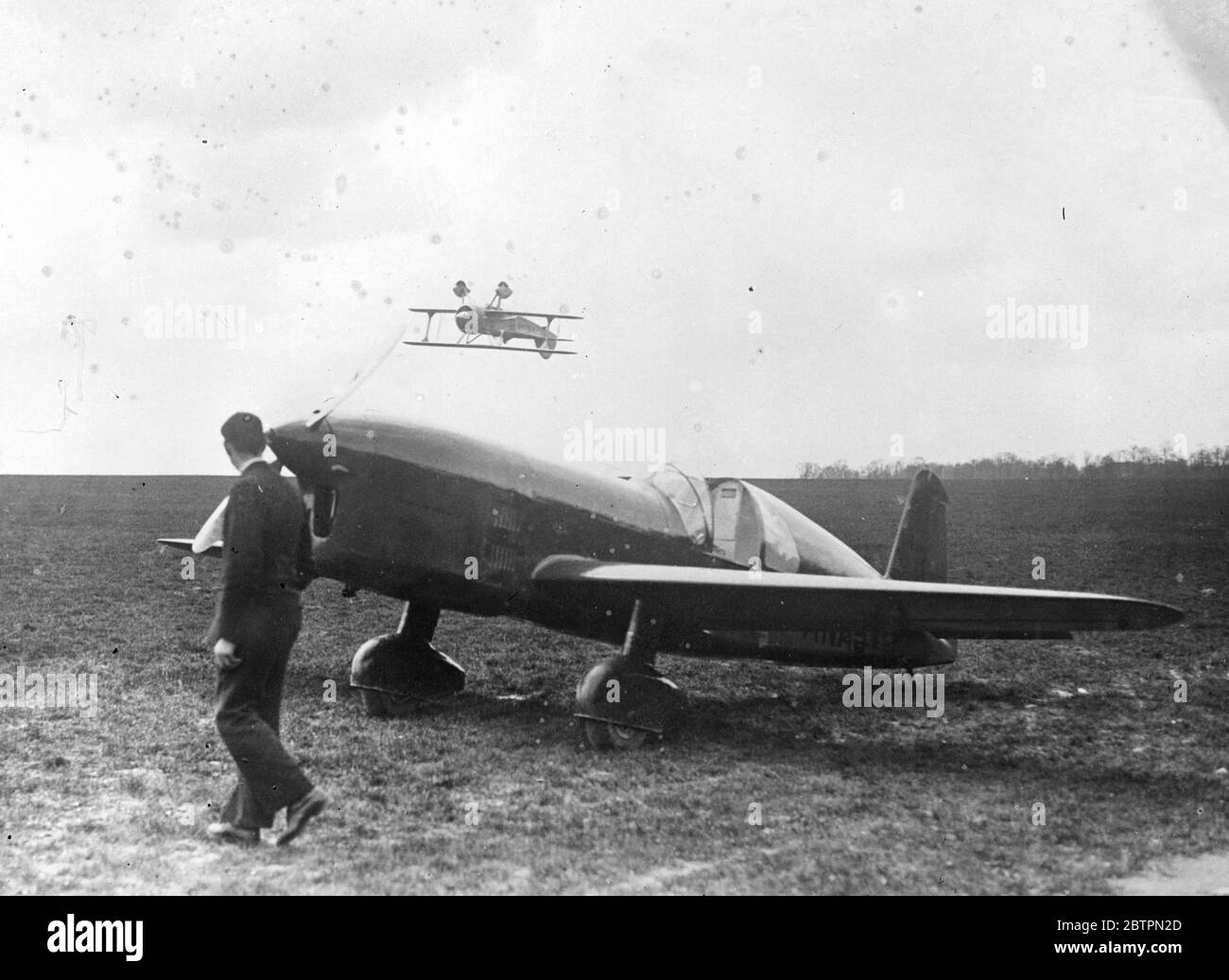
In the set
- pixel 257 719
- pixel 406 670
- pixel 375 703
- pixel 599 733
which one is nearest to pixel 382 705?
pixel 375 703

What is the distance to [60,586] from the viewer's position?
15422 millimetres

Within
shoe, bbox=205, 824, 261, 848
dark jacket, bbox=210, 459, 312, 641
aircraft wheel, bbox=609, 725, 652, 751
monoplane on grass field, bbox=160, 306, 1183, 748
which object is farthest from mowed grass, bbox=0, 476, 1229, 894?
dark jacket, bbox=210, 459, 312, 641

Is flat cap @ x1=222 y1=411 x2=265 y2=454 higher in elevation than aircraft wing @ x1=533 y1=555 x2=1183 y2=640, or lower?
higher

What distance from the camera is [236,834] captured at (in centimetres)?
453

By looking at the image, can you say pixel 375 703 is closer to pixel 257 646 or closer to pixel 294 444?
pixel 294 444

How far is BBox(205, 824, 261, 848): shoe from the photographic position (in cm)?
452

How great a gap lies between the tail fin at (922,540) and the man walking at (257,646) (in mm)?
→ 6378

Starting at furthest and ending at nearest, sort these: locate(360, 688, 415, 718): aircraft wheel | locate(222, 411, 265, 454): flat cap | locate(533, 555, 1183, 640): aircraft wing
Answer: locate(360, 688, 415, 718): aircraft wheel, locate(533, 555, 1183, 640): aircraft wing, locate(222, 411, 265, 454): flat cap

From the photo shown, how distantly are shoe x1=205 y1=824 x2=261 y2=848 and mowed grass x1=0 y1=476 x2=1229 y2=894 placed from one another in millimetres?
68

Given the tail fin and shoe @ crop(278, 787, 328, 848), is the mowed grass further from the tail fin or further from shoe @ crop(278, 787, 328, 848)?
the tail fin

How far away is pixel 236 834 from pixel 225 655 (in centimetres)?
83

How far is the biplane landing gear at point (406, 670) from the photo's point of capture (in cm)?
751
